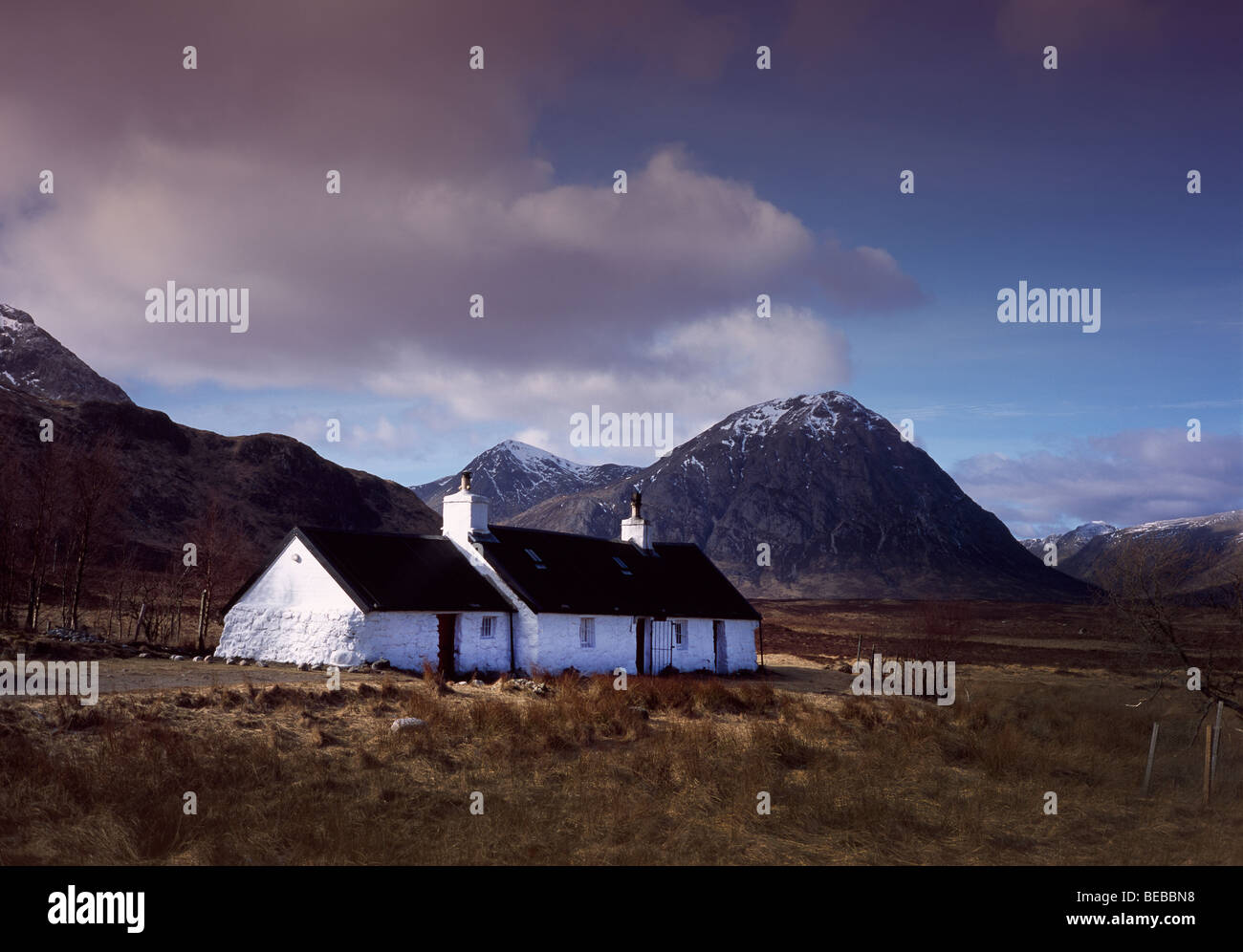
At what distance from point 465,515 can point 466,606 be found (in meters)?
5.22

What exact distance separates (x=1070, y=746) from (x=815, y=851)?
40.0ft

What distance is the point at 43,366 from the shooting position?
161500 millimetres

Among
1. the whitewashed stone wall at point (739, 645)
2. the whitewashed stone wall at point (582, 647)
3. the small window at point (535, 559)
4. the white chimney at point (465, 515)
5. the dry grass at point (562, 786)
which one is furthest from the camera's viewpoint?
the whitewashed stone wall at point (739, 645)

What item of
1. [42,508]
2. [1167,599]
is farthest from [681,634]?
[42,508]

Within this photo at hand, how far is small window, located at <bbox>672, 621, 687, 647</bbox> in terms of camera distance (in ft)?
135

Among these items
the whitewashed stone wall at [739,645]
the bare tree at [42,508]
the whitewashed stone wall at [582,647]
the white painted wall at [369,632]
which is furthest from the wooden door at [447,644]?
the bare tree at [42,508]

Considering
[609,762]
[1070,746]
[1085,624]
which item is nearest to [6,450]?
[609,762]

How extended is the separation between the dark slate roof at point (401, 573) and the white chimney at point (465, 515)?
668 millimetres

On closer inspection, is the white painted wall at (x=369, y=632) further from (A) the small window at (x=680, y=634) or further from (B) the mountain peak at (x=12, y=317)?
(B) the mountain peak at (x=12, y=317)

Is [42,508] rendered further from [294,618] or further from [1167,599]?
[1167,599]

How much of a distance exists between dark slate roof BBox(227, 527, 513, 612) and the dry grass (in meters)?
7.41

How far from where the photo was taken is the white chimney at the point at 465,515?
37469 mm
